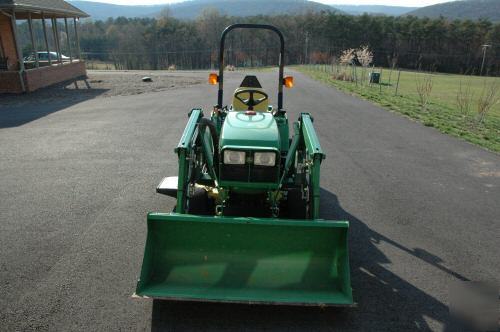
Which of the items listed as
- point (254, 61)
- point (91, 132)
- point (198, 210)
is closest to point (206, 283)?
point (198, 210)

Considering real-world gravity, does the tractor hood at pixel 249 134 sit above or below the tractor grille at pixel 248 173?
above

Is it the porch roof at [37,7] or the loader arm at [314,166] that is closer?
the loader arm at [314,166]

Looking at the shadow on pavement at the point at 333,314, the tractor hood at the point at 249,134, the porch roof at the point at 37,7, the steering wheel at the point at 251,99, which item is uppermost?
the porch roof at the point at 37,7

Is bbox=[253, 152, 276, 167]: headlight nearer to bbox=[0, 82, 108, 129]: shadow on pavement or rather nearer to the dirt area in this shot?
bbox=[0, 82, 108, 129]: shadow on pavement

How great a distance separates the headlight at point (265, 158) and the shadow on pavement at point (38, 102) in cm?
947

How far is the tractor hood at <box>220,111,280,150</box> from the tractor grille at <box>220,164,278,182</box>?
0.72ft

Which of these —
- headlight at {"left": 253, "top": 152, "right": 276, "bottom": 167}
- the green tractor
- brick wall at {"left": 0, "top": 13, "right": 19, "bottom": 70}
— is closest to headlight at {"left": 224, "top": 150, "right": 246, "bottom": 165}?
the green tractor

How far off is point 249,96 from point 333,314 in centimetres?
303

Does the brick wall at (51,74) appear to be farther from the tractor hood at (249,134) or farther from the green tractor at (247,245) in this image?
the green tractor at (247,245)

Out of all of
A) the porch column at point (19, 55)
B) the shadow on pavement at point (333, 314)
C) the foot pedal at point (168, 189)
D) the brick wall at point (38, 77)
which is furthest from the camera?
the brick wall at point (38, 77)

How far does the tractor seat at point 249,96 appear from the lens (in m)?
5.34

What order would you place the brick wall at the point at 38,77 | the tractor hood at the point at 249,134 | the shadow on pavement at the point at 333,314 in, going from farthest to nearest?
the brick wall at the point at 38,77
the tractor hood at the point at 249,134
the shadow on pavement at the point at 333,314

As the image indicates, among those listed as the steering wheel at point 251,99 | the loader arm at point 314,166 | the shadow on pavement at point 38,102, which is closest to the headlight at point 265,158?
the loader arm at point 314,166

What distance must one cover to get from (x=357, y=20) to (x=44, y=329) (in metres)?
74.3
